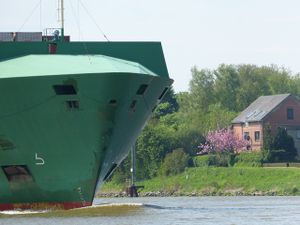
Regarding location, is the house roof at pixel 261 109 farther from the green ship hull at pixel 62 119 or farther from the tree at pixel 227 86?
the green ship hull at pixel 62 119

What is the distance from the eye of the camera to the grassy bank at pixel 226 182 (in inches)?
4208

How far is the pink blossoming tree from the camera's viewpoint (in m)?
135

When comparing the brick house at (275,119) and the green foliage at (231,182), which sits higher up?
the brick house at (275,119)

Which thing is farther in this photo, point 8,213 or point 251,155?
point 251,155

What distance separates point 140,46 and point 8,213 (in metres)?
11.7

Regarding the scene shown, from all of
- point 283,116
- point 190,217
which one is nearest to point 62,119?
point 190,217

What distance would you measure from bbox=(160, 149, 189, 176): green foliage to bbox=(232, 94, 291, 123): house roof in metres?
13.6

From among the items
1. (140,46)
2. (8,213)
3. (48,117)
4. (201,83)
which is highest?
(201,83)

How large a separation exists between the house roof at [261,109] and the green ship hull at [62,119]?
75.8 metres

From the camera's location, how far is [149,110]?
66.3m

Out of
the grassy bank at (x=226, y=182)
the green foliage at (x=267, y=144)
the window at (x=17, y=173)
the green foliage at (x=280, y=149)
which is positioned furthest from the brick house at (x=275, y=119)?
the window at (x=17, y=173)

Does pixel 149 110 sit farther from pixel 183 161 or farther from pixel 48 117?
pixel 183 161

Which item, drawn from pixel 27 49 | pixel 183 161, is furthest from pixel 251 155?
pixel 27 49

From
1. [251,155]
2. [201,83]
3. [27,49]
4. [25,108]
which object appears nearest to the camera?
[25,108]
